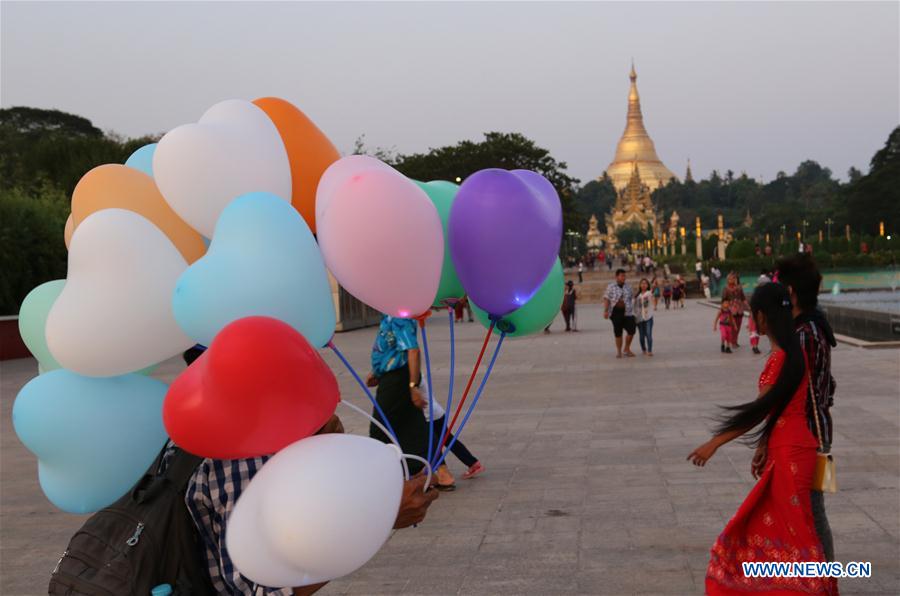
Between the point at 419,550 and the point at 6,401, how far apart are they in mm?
12100

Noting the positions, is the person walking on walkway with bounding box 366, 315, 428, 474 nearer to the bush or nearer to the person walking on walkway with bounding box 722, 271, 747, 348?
the person walking on walkway with bounding box 722, 271, 747, 348

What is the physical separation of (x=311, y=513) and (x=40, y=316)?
4.30 feet

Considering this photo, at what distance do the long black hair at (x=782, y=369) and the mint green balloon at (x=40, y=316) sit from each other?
290 cm

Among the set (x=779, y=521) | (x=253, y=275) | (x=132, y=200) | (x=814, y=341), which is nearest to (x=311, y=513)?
(x=253, y=275)

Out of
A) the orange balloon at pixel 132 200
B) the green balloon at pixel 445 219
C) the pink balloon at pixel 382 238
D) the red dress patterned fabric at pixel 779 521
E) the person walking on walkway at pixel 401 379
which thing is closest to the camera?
the pink balloon at pixel 382 238

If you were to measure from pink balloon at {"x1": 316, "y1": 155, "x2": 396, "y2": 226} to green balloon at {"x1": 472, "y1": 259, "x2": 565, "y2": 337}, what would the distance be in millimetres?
995

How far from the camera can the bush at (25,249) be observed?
27922 mm

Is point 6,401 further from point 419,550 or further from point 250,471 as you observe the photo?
point 250,471

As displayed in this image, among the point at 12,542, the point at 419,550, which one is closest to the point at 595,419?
the point at 419,550

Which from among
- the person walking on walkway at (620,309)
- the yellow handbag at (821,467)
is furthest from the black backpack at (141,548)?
the person walking on walkway at (620,309)

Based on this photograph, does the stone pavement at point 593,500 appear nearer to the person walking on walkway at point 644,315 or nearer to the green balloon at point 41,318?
the green balloon at point 41,318

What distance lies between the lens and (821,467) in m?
4.40

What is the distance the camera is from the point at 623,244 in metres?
134

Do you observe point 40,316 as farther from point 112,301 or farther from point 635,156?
point 635,156
